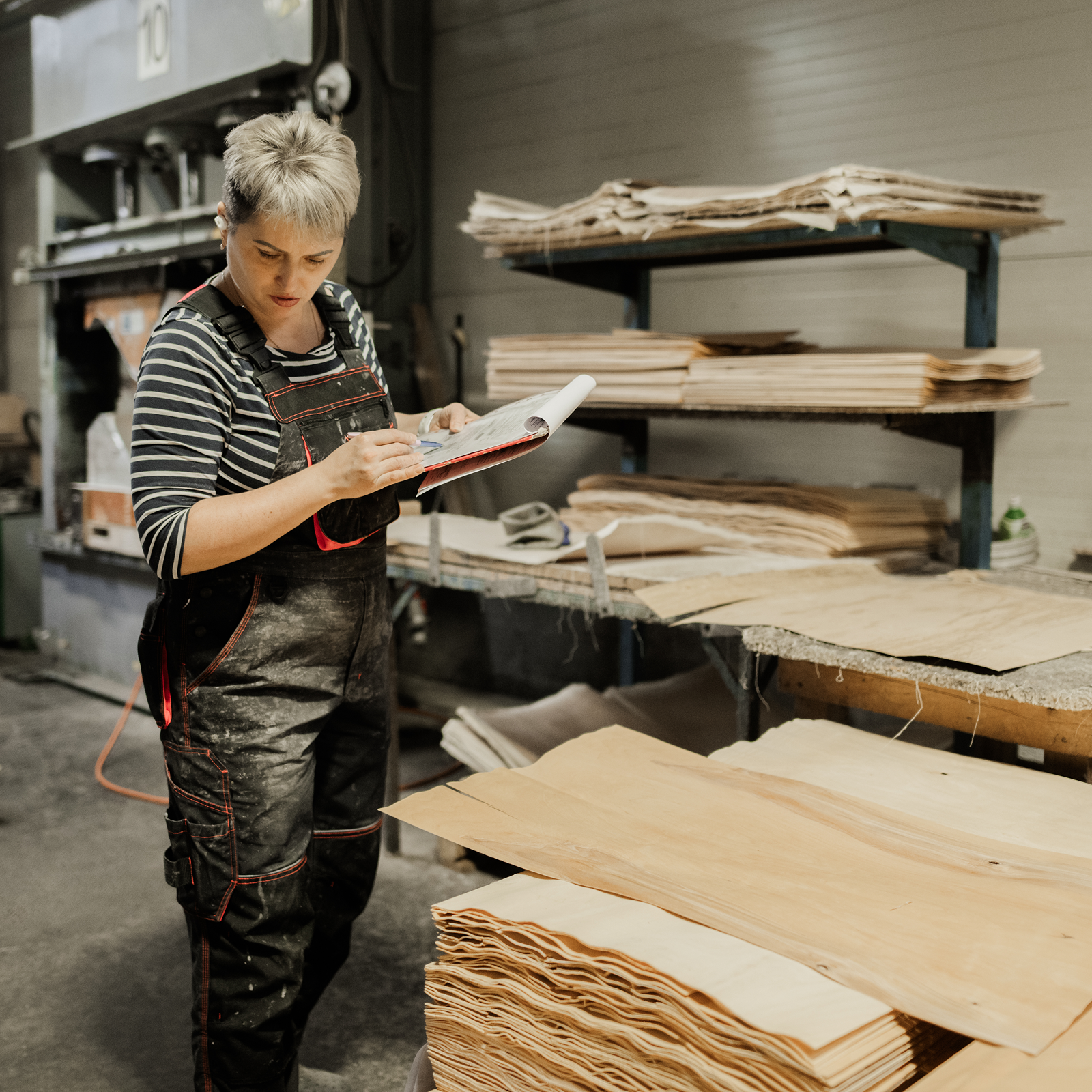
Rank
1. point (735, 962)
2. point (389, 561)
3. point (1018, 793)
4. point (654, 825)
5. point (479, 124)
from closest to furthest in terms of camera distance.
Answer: point (735, 962) < point (654, 825) < point (1018, 793) < point (389, 561) < point (479, 124)

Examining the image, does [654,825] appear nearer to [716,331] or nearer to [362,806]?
[362,806]

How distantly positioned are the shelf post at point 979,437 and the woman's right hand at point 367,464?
1935 millimetres

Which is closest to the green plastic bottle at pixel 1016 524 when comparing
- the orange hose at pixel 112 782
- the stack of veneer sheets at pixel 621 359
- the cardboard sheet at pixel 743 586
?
the cardboard sheet at pixel 743 586

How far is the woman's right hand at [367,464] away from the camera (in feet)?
4.88

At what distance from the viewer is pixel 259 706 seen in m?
1.71

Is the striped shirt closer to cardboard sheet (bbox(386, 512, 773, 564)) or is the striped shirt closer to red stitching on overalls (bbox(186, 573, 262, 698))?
red stitching on overalls (bbox(186, 573, 262, 698))

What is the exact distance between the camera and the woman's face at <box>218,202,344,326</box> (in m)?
1.53

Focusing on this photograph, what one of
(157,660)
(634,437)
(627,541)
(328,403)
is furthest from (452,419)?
(634,437)

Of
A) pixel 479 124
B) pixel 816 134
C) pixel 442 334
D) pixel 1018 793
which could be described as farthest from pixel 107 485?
pixel 1018 793

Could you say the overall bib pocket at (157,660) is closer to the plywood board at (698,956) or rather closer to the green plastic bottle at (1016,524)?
the plywood board at (698,956)

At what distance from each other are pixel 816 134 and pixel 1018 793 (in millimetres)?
2659

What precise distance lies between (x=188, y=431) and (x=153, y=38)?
372cm

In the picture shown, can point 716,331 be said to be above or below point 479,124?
below

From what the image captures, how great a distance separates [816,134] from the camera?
11.8ft
